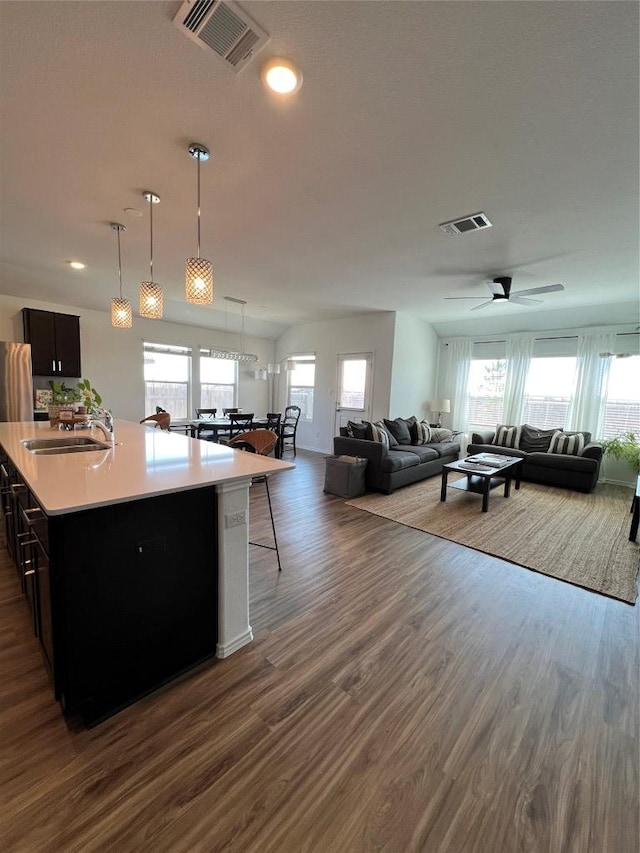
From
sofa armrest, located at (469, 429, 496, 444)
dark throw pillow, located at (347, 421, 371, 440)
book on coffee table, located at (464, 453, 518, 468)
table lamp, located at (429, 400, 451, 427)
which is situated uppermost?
table lamp, located at (429, 400, 451, 427)

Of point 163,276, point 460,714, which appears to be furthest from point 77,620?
point 163,276

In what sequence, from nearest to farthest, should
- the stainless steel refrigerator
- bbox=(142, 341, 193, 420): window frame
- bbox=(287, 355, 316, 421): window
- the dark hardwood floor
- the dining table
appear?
1. the dark hardwood floor
2. the stainless steel refrigerator
3. the dining table
4. bbox=(142, 341, 193, 420): window frame
5. bbox=(287, 355, 316, 421): window

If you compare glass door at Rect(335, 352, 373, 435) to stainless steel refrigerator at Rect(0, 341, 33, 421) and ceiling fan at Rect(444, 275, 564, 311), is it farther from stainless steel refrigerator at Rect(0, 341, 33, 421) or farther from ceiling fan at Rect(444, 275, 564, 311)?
stainless steel refrigerator at Rect(0, 341, 33, 421)

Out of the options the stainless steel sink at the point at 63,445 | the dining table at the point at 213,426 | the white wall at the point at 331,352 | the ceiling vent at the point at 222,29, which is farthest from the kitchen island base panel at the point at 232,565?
the white wall at the point at 331,352

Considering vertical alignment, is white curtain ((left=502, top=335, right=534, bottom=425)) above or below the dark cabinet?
above

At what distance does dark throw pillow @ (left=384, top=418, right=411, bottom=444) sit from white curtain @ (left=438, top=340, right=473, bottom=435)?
1.95 metres

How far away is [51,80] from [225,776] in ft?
9.99

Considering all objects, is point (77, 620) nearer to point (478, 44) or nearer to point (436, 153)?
point (478, 44)

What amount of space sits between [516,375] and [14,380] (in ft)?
26.2

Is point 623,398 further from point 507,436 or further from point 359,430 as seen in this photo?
point 359,430

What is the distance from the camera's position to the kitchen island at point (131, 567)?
4.26 ft

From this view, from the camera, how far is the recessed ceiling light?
4.87 ft

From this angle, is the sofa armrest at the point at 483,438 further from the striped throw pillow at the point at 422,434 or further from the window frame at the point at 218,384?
the window frame at the point at 218,384

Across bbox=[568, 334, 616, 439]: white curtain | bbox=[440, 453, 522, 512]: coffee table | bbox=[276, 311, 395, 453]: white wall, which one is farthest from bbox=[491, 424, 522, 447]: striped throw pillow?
bbox=[276, 311, 395, 453]: white wall
